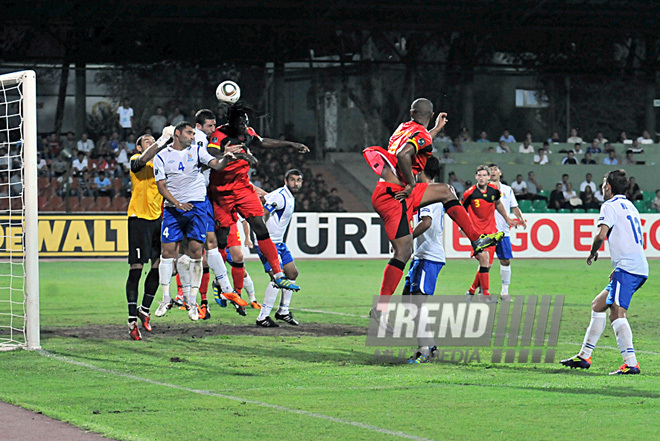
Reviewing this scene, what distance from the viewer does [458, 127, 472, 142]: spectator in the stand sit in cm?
3343

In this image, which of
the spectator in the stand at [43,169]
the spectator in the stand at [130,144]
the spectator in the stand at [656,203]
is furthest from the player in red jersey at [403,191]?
the spectator in the stand at [656,203]

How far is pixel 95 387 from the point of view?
24.7 ft

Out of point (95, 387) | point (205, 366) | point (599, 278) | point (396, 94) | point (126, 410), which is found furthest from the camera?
point (396, 94)

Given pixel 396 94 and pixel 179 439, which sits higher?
pixel 396 94

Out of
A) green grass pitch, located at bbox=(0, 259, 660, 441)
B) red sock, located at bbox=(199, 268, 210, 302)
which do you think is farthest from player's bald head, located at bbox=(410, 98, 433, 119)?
red sock, located at bbox=(199, 268, 210, 302)

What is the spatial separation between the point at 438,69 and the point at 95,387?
28.2 meters

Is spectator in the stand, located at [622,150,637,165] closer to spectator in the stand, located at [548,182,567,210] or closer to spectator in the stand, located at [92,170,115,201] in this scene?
spectator in the stand, located at [548,182,567,210]

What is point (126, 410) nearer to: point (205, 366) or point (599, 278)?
point (205, 366)

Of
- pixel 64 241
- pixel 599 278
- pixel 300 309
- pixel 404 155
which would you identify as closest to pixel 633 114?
pixel 599 278

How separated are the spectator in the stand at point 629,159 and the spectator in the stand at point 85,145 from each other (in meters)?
17.7

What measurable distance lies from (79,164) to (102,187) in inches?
51.9

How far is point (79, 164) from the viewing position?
28.5 m

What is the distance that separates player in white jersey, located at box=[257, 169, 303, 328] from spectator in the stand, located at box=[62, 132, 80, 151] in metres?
18.6

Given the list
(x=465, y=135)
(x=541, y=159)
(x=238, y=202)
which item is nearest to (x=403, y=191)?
(x=238, y=202)
